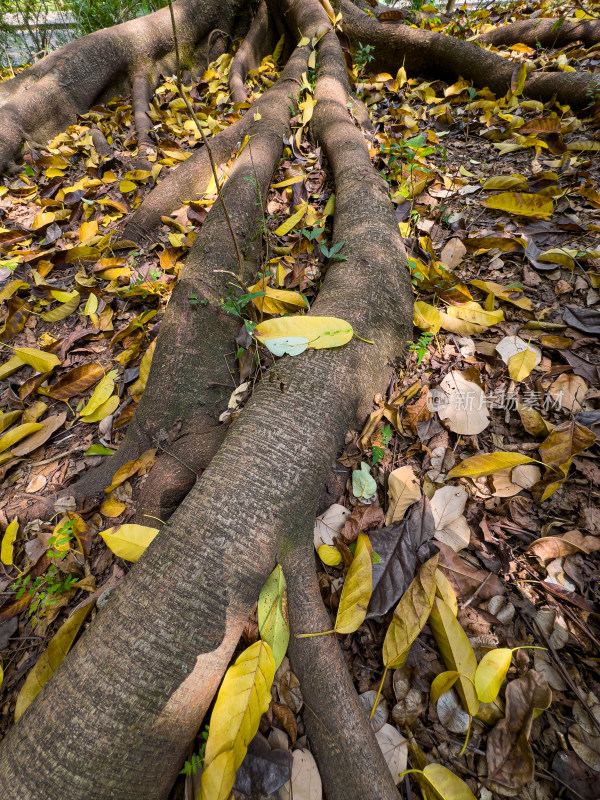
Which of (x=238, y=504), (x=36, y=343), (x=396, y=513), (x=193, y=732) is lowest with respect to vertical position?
(x=193, y=732)

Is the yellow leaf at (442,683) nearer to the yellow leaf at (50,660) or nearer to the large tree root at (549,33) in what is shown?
the yellow leaf at (50,660)

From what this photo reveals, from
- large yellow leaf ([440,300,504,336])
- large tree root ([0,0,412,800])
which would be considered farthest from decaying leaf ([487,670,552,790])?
large yellow leaf ([440,300,504,336])

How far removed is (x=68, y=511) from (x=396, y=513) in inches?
47.7

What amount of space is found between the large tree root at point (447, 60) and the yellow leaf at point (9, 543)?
3.88m

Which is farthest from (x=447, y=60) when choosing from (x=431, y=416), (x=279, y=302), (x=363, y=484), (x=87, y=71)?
(x=363, y=484)

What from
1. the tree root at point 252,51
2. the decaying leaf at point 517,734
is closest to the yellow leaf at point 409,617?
the decaying leaf at point 517,734

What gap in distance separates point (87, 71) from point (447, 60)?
10.4 feet

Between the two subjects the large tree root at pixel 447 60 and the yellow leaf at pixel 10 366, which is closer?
the yellow leaf at pixel 10 366

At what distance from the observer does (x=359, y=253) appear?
61.4 inches

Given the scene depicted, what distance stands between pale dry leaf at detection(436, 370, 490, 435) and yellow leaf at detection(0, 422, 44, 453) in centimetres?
173

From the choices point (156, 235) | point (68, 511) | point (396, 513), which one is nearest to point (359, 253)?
point (396, 513)

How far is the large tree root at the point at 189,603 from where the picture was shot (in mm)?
812

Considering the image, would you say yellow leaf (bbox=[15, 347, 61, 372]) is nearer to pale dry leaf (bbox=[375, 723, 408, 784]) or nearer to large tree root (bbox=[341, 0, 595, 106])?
pale dry leaf (bbox=[375, 723, 408, 784])

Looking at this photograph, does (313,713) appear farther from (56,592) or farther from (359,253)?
(359,253)
